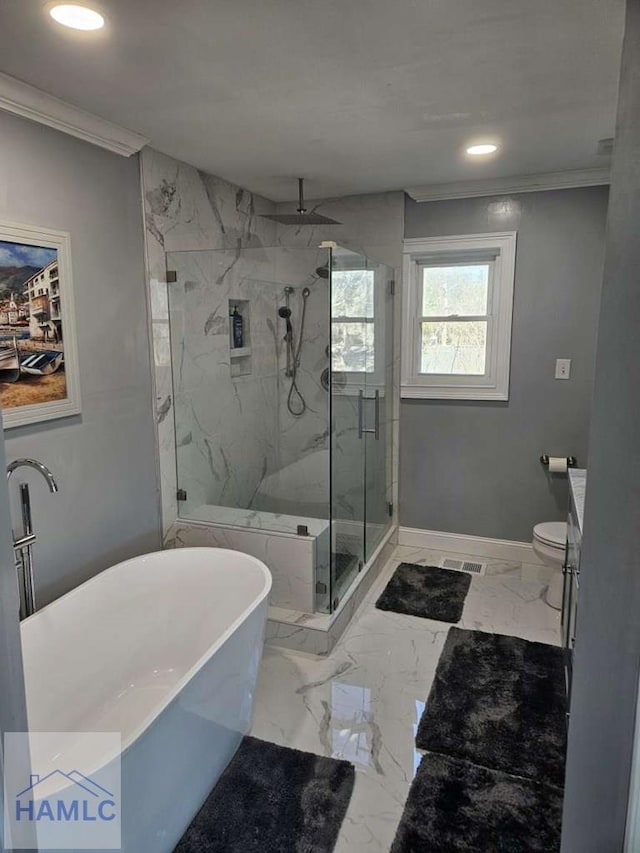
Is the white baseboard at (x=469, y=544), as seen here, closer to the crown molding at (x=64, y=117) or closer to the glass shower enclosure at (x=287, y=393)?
the glass shower enclosure at (x=287, y=393)

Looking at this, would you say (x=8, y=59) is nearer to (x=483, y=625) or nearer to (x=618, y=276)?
(x=618, y=276)

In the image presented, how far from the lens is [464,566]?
375cm

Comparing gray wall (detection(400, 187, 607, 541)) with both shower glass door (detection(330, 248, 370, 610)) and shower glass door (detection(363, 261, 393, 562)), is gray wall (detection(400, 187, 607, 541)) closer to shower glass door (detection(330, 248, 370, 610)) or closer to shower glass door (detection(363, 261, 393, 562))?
shower glass door (detection(363, 261, 393, 562))

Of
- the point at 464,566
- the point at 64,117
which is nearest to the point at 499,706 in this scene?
the point at 464,566

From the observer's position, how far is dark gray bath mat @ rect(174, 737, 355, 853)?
5.73 feet

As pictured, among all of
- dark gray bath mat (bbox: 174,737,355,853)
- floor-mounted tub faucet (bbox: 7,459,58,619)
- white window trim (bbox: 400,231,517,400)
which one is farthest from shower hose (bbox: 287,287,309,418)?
dark gray bath mat (bbox: 174,737,355,853)

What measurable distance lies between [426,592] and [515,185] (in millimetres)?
2490

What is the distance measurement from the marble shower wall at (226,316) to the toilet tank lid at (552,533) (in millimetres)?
1331

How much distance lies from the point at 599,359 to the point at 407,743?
189cm

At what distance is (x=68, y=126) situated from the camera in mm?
2195

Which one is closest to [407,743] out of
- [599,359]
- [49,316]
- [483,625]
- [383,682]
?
[383,682]

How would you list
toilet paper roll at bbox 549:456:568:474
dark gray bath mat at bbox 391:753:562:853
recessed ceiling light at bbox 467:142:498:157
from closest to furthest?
dark gray bath mat at bbox 391:753:562:853 < recessed ceiling light at bbox 467:142:498:157 < toilet paper roll at bbox 549:456:568:474

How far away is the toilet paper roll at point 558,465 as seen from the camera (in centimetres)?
348

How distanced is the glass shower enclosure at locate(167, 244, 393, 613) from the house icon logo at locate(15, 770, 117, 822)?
1.61m
